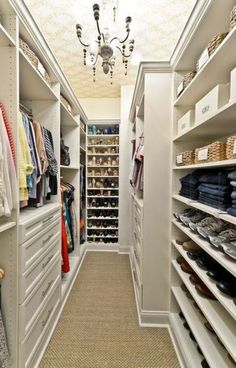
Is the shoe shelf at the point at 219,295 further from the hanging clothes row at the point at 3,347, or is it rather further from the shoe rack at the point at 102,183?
the shoe rack at the point at 102,183

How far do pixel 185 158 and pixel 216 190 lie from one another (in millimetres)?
514

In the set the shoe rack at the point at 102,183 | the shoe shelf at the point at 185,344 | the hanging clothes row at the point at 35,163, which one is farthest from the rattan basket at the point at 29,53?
the shoe rack at the point at 102,183

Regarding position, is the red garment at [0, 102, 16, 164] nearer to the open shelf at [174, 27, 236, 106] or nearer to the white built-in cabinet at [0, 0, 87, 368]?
the white built-in cabinet at [0, 0, 87, 368]

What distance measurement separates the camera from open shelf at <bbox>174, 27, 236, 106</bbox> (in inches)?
40.7

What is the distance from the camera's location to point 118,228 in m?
3.99

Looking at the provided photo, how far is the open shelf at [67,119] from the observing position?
2533 mm

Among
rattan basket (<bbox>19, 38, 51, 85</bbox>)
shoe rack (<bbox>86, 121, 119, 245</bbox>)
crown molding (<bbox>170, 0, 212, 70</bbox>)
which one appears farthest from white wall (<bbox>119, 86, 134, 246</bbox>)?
rattan basket (<bbox>19, 38, 51, 85</bbox>)

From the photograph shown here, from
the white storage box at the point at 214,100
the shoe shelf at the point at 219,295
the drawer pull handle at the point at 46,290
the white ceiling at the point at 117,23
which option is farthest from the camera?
the white ceiling at the point at 117,23

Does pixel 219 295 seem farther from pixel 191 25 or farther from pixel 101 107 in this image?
pixel 101 107

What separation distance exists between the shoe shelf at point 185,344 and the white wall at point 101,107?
3.40 metres

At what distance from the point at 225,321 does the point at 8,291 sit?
1125mm

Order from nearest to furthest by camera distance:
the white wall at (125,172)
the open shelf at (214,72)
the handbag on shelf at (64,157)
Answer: the open shelf at (214,72), the handbag on shelf at (64,157), the white wall at (125,172)

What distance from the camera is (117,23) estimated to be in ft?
7.76

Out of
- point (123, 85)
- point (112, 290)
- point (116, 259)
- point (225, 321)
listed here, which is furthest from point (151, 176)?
point (123, 85)
